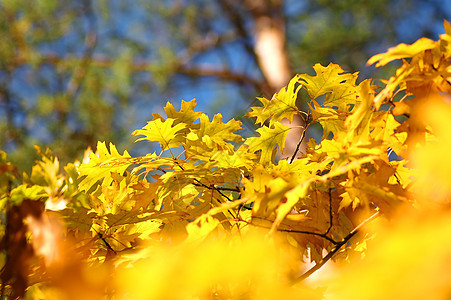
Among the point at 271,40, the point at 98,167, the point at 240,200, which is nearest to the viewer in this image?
the point at 240,200

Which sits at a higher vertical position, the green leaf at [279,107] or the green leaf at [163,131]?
the green leaf at [163,131]

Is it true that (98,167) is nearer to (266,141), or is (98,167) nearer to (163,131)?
(163,131)

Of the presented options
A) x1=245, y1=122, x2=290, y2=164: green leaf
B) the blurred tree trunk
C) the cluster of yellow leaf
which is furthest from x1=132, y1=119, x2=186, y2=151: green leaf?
the blurred tree trunk

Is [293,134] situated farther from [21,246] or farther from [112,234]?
[21,246]

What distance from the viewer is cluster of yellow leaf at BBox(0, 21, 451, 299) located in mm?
220

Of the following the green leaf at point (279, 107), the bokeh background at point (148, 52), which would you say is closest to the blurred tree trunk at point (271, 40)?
the bokeh background at point (148, 52)

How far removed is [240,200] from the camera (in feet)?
1.22

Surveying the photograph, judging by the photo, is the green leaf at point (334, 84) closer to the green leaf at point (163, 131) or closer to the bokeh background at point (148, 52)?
the green leaf at point (163, 131)

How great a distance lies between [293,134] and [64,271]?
106 inches

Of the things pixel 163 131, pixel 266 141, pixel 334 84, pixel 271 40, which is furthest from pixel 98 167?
pixel 271 40

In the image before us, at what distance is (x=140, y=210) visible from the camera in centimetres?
50

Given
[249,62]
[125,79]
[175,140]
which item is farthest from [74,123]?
[175,140]

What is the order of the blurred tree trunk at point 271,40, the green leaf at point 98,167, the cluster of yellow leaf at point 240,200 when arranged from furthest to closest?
the blurred tree trunk at point 271,40 < the green leaf at point 98,167 < the cluster of yellow leaf at point 240,200

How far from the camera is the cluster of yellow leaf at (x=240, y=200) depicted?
22 centimetres
